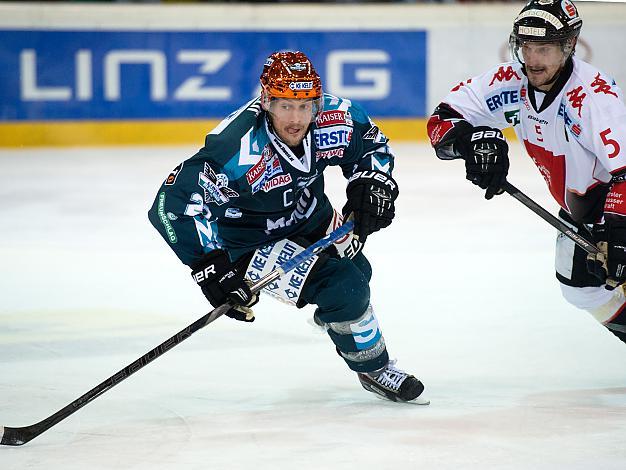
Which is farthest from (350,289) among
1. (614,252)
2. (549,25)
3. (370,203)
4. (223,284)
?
(549,25)

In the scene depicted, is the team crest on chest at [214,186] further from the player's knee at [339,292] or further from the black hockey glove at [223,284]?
the player's knee at [339,292]

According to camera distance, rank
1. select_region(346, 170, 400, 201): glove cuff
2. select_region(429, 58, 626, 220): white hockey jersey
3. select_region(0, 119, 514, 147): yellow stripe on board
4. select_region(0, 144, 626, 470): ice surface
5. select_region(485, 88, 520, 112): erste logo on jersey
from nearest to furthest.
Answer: select_region(0, 144, 626, 470): ice surface < select_region(429, 58, 626, 220): white hockey jersey < select_region(346, 170, 400, 201): glove cuff < select_region(485, 88, 520, 112): erste logo on jersey < select_region(0, 119, 514, 147): yellow stripe on board

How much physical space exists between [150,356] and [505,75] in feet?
4.85

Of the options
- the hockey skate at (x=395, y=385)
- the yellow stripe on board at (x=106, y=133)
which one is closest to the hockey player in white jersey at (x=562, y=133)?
the hockey skate at (x=395, y=385)

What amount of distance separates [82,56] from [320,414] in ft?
21.8

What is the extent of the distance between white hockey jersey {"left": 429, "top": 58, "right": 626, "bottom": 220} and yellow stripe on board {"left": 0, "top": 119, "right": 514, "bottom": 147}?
6.18m

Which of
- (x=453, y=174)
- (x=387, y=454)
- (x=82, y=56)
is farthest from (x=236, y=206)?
(x=82, y=56)

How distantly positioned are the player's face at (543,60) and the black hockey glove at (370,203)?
56cm

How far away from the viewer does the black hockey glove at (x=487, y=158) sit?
143 inches

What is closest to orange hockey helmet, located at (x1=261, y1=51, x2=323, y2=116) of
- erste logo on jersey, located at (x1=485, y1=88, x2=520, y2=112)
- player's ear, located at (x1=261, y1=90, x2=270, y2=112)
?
player's ear, located at (x1=261, y1=90, x2=270, y2=112)

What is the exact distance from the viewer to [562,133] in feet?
12.0

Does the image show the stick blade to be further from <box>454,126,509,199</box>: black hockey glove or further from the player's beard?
<box>454,126,509,199</box>: black hockey glove

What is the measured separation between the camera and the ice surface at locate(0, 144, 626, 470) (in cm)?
316

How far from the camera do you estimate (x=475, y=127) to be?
3.77 m
